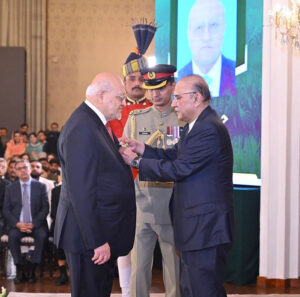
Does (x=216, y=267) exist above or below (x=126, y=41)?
below

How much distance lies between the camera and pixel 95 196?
3113 millimetres

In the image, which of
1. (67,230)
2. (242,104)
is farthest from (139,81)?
(242,104)

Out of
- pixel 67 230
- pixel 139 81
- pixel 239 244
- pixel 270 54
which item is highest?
pixel 270 54

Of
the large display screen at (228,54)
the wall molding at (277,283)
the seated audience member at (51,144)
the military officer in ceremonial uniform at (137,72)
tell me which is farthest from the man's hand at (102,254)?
the seated audience member at (51,144)

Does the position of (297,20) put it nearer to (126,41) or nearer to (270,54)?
(270,54)

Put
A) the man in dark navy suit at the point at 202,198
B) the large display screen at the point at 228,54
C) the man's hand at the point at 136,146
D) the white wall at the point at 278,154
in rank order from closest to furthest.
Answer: the man in dark navy suit at the point at 202,198, the man's hand at the point at 136,146, the white wall at the point at 278,154, the large display screen at the point at 228,54

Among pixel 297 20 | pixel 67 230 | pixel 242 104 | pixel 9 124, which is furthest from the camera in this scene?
pixel 9 124

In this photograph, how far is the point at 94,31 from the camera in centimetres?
1623

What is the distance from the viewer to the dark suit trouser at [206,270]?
339 centimetres

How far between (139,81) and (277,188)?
2.17 metres

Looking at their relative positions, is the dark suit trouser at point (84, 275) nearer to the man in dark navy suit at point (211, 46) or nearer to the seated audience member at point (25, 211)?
the seated audience member at point (25, 211)

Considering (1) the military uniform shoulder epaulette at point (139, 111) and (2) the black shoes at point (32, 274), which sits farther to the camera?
(2) the black shoes at point (32, 274)

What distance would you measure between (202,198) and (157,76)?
1011mm

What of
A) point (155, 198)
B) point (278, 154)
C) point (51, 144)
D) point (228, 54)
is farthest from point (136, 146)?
point (51, 144)
